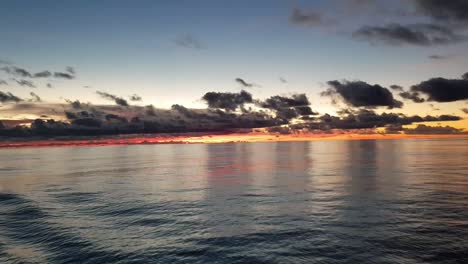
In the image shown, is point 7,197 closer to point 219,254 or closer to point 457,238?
point 219,254

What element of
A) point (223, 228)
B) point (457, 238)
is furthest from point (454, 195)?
Result: point (223, 228)

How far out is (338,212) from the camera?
49.2 metres

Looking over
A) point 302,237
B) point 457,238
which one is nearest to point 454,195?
point 457,238

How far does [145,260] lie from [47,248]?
447 inches

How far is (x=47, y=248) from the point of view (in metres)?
36.3

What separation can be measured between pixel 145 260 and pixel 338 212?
2730cm

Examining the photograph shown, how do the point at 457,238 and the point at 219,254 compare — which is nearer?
the point at 219,254

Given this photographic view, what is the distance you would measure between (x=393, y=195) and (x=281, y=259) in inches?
1505

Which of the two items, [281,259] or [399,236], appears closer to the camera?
[281,259]

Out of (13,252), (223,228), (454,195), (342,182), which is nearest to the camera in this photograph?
(13,252)

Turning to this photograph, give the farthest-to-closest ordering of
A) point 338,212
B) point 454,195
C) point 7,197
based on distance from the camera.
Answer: point 7,197 < point 454,195 < point 338,212

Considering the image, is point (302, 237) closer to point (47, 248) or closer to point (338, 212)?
point (338, 212)

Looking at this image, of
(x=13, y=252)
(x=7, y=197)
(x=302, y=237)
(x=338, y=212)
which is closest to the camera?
(x=13, y=252)

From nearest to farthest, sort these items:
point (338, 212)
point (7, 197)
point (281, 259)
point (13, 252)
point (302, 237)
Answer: point (281, 259)
point (13, 252)
point (302, 237)
point (338, 212)
point (7, 197)
